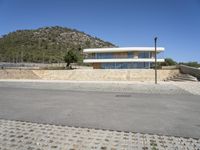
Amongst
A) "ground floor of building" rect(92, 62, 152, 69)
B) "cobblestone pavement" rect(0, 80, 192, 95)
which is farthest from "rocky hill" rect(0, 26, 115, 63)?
"cobblestone pavement" rect(0, 80, 192, 95)

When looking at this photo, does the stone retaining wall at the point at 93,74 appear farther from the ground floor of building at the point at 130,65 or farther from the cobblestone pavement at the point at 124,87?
the cobblestone pavement at the point at 124,87

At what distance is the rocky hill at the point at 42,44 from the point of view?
66.2 m

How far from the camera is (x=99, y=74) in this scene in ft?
107

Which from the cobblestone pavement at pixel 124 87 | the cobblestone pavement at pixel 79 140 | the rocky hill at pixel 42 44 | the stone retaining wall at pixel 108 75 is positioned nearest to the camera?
the cobblestone pavement at pixel 79 140

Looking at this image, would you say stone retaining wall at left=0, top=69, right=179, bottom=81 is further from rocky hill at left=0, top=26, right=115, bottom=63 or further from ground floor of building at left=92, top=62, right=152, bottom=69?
rocky hill at left=0, top=26, right=115, bottom=63

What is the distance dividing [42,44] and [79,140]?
278ft

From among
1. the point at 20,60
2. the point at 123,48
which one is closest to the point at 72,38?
the point at 20,60

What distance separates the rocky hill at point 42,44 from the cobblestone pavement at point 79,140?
161 feet

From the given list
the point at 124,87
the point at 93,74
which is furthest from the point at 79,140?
the point at 93,74

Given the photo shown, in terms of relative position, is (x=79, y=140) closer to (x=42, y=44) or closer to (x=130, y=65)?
(x=130, y=65)

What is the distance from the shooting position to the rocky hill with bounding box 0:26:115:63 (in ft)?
217

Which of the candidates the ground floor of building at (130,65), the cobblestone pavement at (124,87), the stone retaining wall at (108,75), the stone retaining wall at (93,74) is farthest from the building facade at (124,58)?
the cobblestone pavement at (124,87)

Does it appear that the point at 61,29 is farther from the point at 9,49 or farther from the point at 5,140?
the point at 5,140

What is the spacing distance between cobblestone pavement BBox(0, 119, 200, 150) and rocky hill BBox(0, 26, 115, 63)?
4913 centimetres
